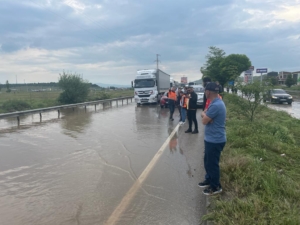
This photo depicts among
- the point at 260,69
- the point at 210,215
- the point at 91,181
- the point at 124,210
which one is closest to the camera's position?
the point at 210,215

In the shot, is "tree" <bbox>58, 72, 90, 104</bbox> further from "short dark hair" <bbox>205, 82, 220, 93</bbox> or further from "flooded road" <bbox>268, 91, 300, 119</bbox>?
"short dark hair" <bbox>205, 82, 220, 93</bbox>

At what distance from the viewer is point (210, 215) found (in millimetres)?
3885

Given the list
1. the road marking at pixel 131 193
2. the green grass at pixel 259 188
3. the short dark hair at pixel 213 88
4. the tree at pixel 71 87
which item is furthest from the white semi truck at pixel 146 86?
the short dark hair at pixel 213 88

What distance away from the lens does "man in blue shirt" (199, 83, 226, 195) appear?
4.71 metres

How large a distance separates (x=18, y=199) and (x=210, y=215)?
3.34 metres

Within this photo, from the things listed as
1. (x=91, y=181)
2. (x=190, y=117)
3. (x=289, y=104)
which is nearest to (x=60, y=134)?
(x=190, y=117)

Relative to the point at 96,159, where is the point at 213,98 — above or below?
above

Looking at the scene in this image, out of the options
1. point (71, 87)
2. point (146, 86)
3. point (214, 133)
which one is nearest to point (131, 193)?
A: point (214, 133)

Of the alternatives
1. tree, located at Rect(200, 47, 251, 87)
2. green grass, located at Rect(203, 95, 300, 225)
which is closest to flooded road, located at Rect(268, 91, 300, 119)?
tree, located at Rect(200, 47, 251, 87)

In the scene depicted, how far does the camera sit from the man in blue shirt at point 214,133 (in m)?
4.71

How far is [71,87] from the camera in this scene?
98.7 ft

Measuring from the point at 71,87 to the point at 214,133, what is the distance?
89.3 feet

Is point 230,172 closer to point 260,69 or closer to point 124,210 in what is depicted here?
point 124,210

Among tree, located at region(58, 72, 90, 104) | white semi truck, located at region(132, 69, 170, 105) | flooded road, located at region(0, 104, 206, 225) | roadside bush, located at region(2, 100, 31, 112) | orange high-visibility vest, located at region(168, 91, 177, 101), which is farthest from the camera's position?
tree, located at region(58, 72, 90, 104)
